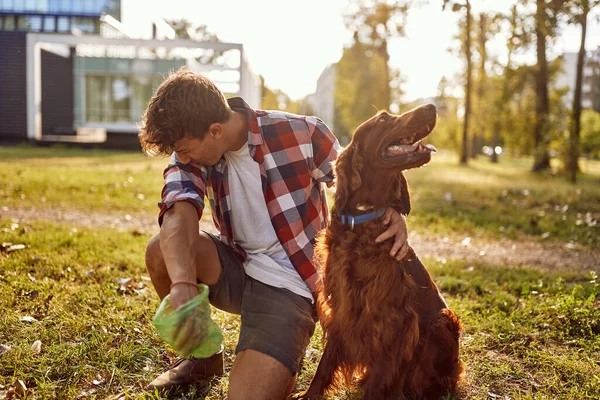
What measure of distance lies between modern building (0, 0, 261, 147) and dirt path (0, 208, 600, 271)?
54.2 ft

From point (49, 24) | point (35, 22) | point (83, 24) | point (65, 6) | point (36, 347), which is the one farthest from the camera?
point (49, 24)

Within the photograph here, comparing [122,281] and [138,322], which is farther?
[122,281]

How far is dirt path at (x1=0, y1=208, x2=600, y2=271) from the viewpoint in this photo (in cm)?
575

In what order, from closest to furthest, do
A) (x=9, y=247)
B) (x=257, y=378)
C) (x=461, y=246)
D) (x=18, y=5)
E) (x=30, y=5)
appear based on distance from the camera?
(x=257, y=378), (x=9, y=247), (x=461, y=246), (x=18, y=5), (x=30, y=5)

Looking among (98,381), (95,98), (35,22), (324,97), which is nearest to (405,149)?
(98,381)

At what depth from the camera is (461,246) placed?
647 cm

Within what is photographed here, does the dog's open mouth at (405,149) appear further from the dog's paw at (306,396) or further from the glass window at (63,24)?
the glass window at (63,24)

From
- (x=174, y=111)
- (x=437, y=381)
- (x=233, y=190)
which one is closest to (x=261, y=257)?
(x=233, y=190)

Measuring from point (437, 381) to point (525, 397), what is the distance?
446 mm

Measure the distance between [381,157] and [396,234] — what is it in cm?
35

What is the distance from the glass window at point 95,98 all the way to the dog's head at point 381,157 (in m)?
27.9

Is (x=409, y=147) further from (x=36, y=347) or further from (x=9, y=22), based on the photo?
(x=9, y=22)

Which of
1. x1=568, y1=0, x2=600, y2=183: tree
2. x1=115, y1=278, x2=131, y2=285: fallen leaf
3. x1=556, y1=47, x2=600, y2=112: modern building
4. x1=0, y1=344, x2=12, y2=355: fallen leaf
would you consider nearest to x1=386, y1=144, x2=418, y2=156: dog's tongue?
x1=0, y1=344, x2=12, y2=355: fallen leaf

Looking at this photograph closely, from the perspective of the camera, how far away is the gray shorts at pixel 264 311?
263cm
